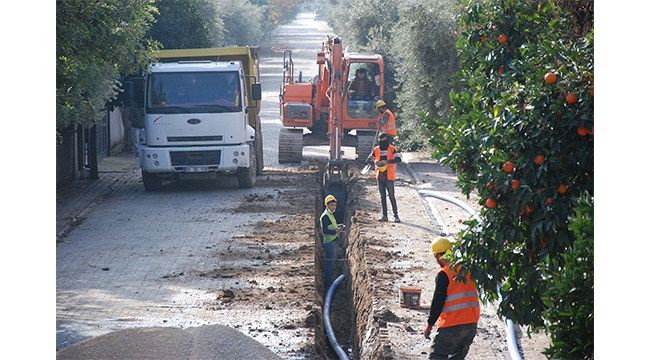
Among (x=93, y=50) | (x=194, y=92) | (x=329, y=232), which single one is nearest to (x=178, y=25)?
(x=194, y=92)

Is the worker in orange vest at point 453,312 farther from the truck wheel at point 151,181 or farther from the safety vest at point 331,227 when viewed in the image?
the truck wheel at point 151,181

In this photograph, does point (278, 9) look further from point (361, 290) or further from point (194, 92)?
point (361, 290)

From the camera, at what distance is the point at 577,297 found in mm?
4441

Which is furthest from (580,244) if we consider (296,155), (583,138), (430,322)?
(296,155)

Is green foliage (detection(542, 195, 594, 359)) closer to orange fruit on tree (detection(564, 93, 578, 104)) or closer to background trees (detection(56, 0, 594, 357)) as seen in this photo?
background trees (detection(56, 0, 594, 357))

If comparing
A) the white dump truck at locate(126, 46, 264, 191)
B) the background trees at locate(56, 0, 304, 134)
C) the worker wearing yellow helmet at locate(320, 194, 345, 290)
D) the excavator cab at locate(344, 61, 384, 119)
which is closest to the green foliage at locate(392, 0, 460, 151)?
the excavator cab at locate(344, 61, 384, 119)

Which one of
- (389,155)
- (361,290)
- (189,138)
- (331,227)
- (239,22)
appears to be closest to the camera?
(361,290)

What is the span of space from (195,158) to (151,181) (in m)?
1.48

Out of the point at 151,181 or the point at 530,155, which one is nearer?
the point at 530,155

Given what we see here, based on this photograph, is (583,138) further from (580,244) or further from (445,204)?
(445,204)

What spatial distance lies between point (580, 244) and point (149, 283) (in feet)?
25.5

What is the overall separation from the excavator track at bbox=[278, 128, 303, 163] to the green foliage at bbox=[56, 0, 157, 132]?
23.4 ft

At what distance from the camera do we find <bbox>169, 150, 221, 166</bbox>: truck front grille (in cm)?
1731

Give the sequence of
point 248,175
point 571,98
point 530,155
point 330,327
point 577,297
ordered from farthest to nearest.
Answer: point 248,175 → point 330,327 → point 530,155 → point 571,98 → point 577,297
